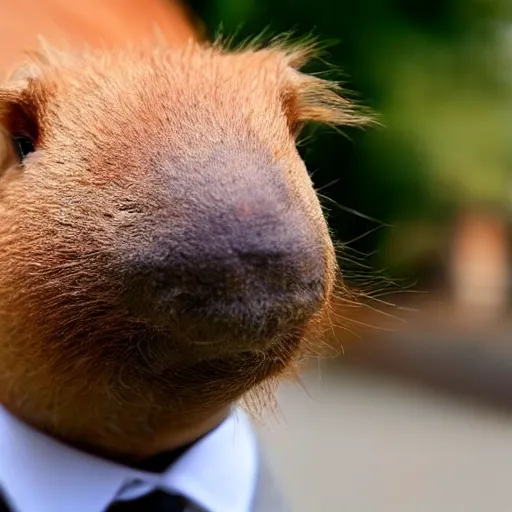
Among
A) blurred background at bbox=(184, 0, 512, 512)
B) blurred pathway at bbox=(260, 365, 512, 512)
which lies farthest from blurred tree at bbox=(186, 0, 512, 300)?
blurred pathway at bbox=(260, 365, 512, 512)

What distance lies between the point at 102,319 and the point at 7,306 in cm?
6

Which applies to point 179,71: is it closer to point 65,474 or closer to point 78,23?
point 65,474

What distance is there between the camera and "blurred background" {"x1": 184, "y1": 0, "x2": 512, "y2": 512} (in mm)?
1098

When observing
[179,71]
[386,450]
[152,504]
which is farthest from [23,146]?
[386,450]

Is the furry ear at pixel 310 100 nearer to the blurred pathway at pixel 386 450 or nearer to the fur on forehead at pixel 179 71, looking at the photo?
the fur on forehead at pixel 179 71

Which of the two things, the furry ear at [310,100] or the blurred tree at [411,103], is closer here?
the furry ear at [310,100]

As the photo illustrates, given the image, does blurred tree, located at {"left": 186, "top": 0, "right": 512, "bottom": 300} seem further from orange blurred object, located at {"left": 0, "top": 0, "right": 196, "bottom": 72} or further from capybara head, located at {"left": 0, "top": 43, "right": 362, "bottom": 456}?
capybara head, located at {"left": 0, "top": 43, "right": 362, "bottom": 456}

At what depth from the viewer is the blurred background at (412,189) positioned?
1098 mm

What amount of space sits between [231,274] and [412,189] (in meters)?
0.90

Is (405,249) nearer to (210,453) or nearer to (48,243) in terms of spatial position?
(210,453)

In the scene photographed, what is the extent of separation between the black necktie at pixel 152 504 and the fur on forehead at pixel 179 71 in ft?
0.70

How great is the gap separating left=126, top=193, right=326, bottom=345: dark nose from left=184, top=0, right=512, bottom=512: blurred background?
2.32ft

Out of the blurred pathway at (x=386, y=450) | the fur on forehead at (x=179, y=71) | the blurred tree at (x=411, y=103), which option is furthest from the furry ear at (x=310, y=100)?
the blurred tree at (x=411, y=103)

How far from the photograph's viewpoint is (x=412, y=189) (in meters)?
1.20
